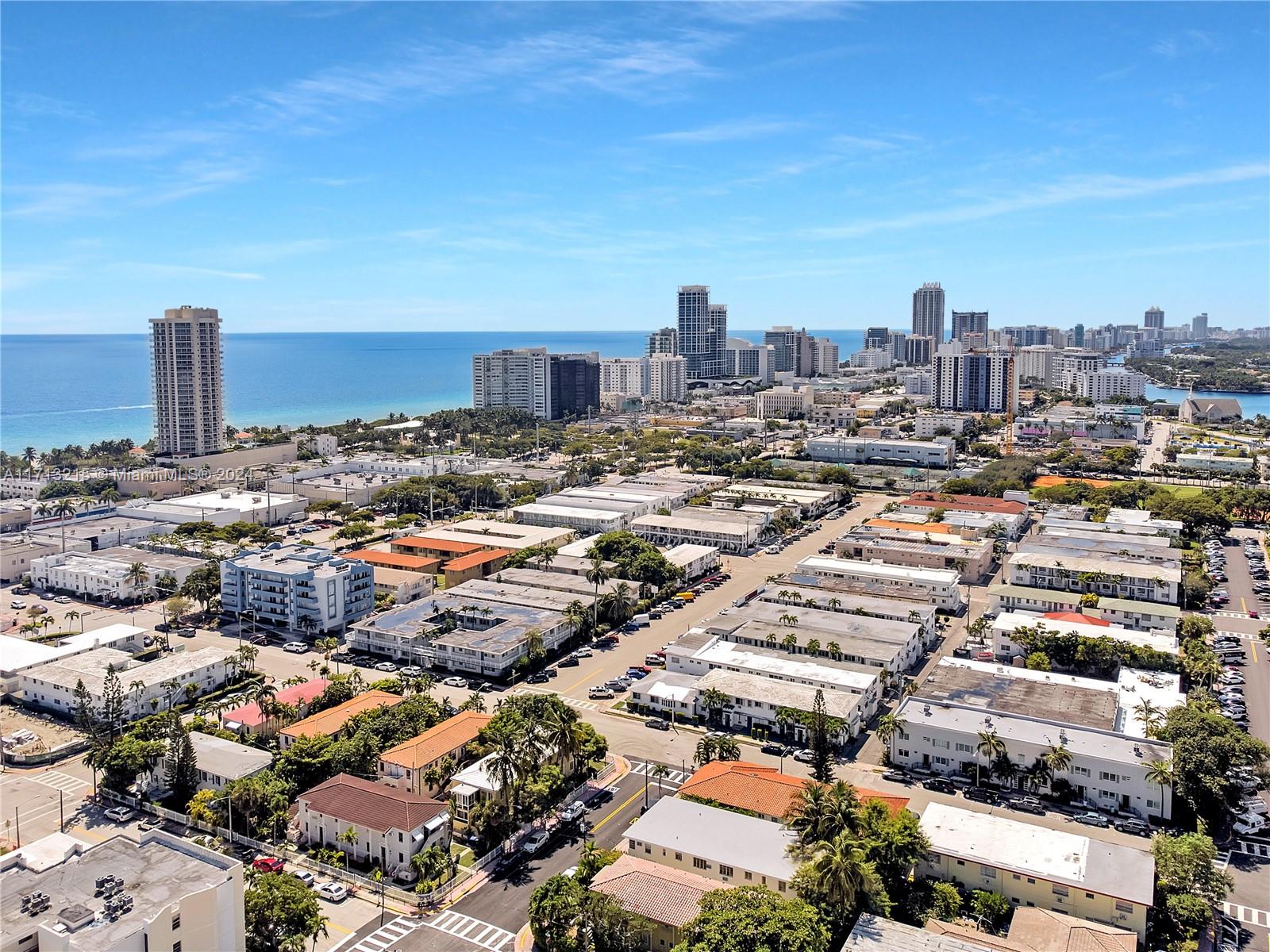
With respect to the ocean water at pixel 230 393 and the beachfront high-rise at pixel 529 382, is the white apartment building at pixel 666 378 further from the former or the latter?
the ocean water at pixel 230 393

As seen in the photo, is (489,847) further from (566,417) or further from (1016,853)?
(566,417)

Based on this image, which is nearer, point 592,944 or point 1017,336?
point 592,944

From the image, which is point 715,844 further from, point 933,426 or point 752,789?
point 933,426

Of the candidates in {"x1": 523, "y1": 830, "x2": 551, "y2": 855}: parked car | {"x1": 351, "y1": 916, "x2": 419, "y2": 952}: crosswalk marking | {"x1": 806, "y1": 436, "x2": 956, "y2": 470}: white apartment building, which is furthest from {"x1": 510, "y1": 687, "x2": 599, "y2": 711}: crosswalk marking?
{"x1": 806, "y1": 436, "x2": 956, "y2": 470}: white apartment building

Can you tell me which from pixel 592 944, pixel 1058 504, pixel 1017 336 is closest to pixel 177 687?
pixel 592 944

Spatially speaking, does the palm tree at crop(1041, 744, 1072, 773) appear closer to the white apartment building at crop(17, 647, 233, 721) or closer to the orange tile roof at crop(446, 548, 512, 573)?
the white apartment building at crop(17, 647, 233, 721)

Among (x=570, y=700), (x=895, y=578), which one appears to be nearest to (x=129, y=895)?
(x=570, y=700)
